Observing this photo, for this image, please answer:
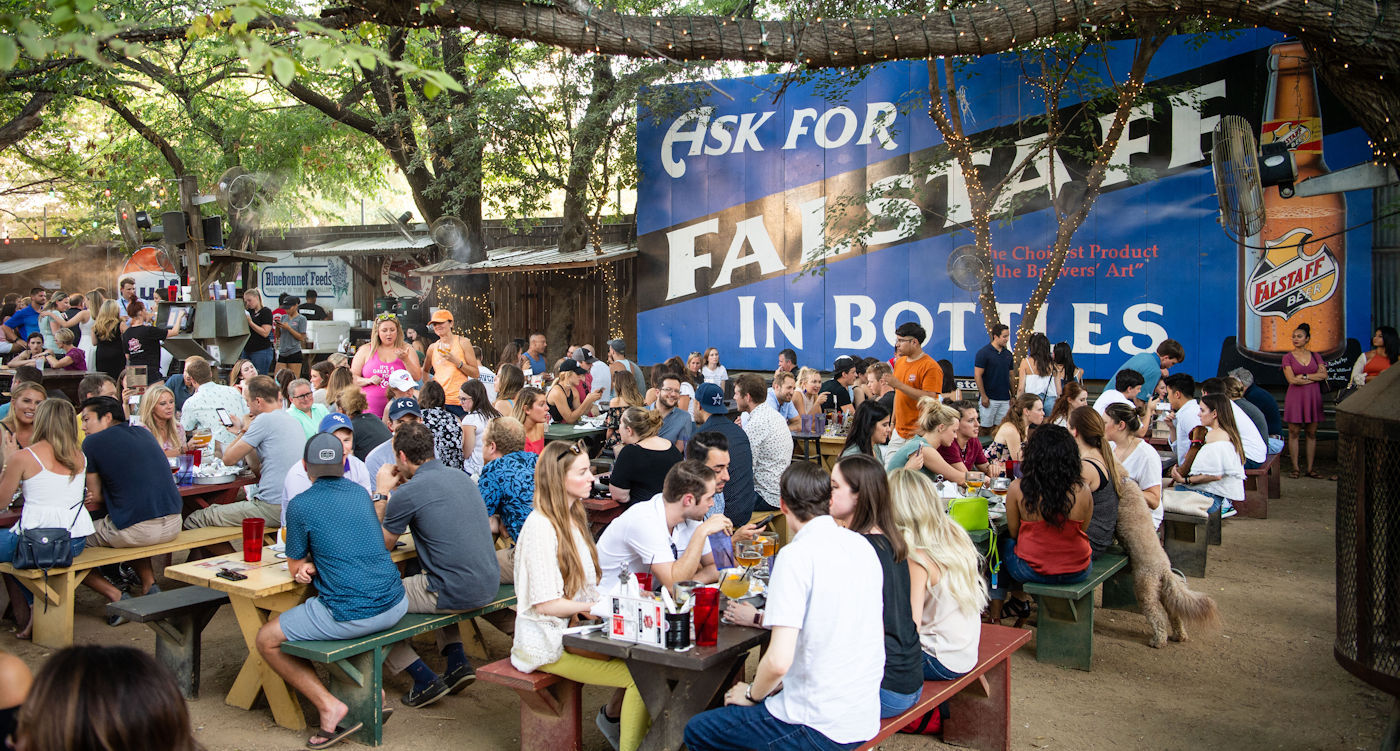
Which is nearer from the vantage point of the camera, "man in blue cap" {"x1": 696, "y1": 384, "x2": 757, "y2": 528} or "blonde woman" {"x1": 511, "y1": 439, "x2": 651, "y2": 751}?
"blonde woman" {"x1": 511, "y1": 439, "x2": 651, "y2": 751}

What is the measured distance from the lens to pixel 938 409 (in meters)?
6.72

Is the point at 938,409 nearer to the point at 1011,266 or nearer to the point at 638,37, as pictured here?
the point at 638,37

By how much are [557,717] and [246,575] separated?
1.73 meters

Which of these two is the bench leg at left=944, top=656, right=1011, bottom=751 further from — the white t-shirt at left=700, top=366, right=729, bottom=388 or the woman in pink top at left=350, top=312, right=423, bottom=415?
the white t-shirt at left=700, top=366, right=729, bottom=388

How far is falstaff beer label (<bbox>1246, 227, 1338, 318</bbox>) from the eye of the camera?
459 inches

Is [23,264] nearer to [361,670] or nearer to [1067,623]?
[361,670]

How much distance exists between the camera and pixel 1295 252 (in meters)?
11.7

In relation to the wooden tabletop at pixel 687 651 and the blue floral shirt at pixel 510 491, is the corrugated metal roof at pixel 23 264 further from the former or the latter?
the wooden tabletop at pixel 687 651

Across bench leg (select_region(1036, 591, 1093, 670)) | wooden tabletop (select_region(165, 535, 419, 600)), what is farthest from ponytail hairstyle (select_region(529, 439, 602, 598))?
bench leg (select_region(1036, 591, 1093, 670))

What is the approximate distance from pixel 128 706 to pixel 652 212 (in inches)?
548

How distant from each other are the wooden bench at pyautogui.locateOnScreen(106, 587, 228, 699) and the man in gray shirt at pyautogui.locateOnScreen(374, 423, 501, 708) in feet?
3.24

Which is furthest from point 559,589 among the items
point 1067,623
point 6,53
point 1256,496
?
point 1256,496

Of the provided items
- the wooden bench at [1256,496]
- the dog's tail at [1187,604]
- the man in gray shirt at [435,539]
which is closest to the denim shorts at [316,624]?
the man in gray shirt at [435,539]

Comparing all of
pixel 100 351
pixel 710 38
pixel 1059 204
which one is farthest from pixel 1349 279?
pixel 100 351
